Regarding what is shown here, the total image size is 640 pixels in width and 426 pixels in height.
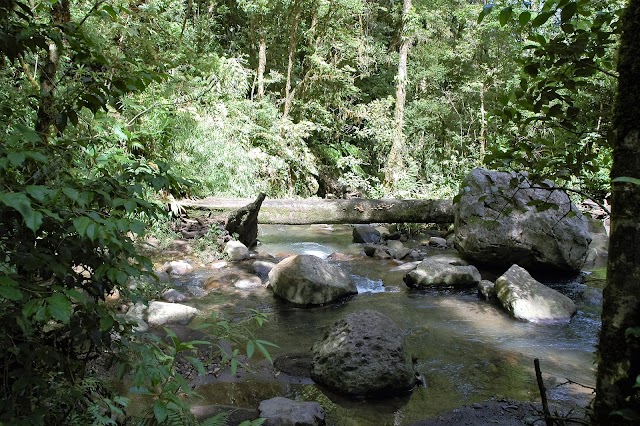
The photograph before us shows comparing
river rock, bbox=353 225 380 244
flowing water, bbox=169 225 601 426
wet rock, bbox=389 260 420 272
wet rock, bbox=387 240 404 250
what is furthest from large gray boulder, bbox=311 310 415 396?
river rock, bbox=353 225 380 244

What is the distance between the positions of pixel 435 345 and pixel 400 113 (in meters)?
11.7

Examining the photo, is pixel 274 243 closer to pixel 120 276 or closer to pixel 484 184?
pixel 484 184

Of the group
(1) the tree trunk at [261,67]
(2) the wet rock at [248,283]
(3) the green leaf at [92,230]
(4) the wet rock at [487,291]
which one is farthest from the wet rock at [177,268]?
(1) the tree trunk at [261,67]

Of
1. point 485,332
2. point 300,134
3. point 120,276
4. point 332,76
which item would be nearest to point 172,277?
point 485,332

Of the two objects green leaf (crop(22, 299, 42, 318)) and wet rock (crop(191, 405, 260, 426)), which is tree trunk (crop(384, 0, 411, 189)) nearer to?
wet rock (crop(191, 405, 260, 426))

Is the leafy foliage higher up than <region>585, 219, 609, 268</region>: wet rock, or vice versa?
the leafy foliage

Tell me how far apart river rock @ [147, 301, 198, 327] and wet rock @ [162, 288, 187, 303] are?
1.85 ft

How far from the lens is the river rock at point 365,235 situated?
1017 cm

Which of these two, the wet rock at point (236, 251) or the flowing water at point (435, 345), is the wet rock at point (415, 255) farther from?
the wet rock at point (236, 251)

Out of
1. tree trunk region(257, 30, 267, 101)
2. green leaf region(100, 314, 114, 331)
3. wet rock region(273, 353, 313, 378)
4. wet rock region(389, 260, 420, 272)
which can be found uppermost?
tree trunk region(257, 30, 267, 101)

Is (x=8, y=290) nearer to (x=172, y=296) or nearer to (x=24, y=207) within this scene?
(x=24, y=207)

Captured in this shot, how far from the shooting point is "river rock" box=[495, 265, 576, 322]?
565 cm

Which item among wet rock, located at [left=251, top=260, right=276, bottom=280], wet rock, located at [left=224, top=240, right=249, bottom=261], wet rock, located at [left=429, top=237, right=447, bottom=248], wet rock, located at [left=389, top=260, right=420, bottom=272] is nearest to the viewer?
wet rock, located at [left=251, top=260, right=276, bottom=280]

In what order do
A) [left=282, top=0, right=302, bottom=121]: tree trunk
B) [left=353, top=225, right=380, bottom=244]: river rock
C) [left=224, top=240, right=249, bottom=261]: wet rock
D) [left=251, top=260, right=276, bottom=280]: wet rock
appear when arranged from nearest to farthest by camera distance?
[left=251, top=260, right=276, bottom=280]: wet rock → [left=224, top=240, right=249, bottom=261]: wet rock → [left=353, top=225, right=380, bottom=244]: river rock → [left=282, top=0, right=302, bottom=121]: tree trunk
